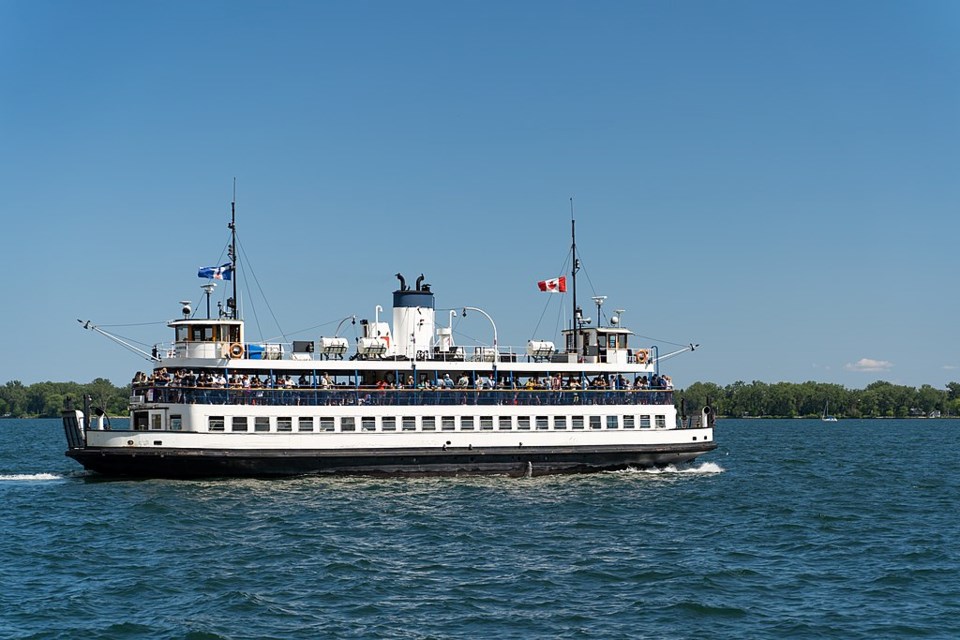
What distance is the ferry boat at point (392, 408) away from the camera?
4703 centimetres

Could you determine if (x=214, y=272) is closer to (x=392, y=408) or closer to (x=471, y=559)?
(x=392, y=408)

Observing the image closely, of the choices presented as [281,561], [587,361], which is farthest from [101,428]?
[587,361]

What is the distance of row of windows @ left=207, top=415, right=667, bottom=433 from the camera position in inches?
1891

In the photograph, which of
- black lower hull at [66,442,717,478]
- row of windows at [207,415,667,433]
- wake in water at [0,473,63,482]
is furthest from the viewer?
wake in water at [0,473,63,482]

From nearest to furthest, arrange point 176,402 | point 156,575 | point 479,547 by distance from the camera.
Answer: point 156,575 → point 479,547 → point 176,402

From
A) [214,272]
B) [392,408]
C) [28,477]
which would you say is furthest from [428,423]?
[28,477]

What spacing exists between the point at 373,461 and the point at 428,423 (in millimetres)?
3451

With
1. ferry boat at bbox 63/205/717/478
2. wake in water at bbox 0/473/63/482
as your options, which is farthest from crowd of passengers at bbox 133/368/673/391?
wake in water at bbox 0/473/63/482

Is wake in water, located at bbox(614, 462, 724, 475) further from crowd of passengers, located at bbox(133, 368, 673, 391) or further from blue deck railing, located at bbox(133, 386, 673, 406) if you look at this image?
crowd of passengers, located at bbox(133, 368, 673, 391)

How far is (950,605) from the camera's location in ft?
86.7

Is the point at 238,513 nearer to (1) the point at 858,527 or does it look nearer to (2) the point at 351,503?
(2) the point at 351,503

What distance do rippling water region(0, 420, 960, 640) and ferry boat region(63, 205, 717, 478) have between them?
156cm

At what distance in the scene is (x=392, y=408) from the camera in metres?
50.0

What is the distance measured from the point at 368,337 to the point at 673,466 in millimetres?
17686
